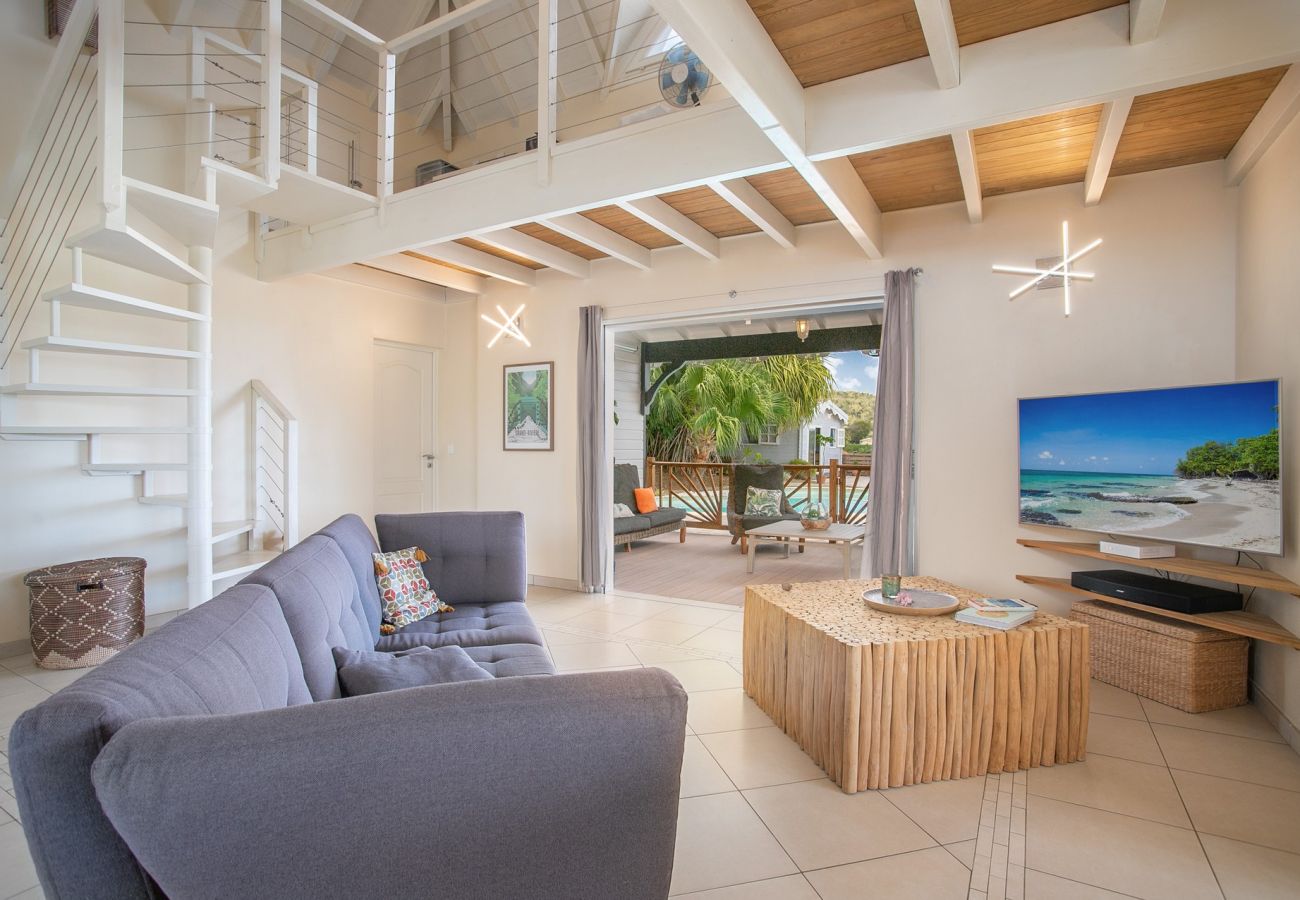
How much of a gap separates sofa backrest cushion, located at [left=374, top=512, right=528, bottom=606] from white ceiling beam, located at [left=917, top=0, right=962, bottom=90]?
2776mm

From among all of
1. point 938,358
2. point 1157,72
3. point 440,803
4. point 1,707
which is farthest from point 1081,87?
point 1,707

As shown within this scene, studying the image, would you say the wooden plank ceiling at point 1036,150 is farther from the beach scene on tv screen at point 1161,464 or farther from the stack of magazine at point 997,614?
the stack of magazine at point 997,614

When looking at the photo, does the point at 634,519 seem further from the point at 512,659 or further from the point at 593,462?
the point at 512,659

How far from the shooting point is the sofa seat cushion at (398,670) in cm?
175

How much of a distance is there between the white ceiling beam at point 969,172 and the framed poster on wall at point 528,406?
328 cm

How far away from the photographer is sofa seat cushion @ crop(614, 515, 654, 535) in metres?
6.89

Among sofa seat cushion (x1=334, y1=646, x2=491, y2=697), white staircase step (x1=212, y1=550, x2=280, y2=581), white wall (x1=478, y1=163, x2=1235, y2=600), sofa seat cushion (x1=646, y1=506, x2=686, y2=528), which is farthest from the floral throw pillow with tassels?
sofa seat cushion (x1=646, y1=506, x2=686, y2=528)

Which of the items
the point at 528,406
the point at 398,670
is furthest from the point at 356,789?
the point at 528,406

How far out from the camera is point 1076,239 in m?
3.81

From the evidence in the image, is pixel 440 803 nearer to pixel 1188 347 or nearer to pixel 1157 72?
pixel 1157 72

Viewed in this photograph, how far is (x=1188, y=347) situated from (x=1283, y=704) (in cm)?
179

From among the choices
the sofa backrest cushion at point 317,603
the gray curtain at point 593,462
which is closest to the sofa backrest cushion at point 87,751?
the sofa backrest cushion at point 317,603

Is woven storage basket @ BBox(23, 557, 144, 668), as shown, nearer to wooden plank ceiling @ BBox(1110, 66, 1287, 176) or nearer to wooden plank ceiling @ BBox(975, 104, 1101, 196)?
wooden plank ceiling @ BBox(975, 104, 1101, 196)

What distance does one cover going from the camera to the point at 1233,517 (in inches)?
117
